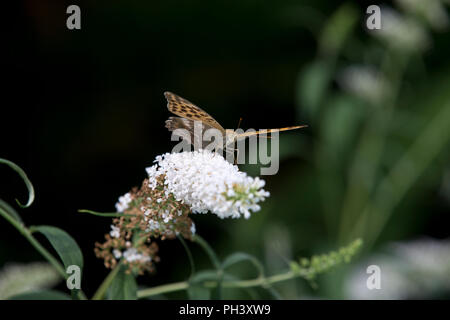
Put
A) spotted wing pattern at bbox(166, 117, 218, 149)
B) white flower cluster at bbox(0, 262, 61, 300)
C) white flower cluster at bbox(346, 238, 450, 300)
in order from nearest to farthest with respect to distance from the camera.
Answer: spotted wing pattern at bbox(166, 117, 218, 149) → white flower cluster at bbox(0, 262, 61, 300) → white flower cluster at bbox(346, 238, 450, 300)

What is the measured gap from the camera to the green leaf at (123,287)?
926 mm

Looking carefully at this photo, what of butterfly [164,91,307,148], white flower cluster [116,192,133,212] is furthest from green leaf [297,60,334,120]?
white flower cluster [116,192,133,212]

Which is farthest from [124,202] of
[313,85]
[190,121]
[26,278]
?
[313,85]

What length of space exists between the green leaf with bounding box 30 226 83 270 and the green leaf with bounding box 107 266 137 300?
0.08m

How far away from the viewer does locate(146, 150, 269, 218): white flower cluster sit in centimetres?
85

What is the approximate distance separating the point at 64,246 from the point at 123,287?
141 mm

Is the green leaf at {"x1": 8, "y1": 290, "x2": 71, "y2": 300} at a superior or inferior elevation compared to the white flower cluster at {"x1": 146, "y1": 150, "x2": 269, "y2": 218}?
Answer: inferior

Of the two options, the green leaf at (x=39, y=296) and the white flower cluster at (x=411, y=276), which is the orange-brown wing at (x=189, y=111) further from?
the white flower cluster at (x=411, y=276)

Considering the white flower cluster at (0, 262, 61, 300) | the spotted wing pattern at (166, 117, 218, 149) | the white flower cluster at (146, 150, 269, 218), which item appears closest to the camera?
the white flower cluster at (146, 150, 269, 218)

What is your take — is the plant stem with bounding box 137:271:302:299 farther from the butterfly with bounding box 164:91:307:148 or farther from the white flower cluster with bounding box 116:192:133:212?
the butterfly with bounding box 164:91:307:148

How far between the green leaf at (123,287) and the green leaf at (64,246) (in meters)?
0.08

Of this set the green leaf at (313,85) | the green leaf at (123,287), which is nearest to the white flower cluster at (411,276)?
the green leaf at (313,85)

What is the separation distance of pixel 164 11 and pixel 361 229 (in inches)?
76.6

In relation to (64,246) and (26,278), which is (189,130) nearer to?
(64,246)
